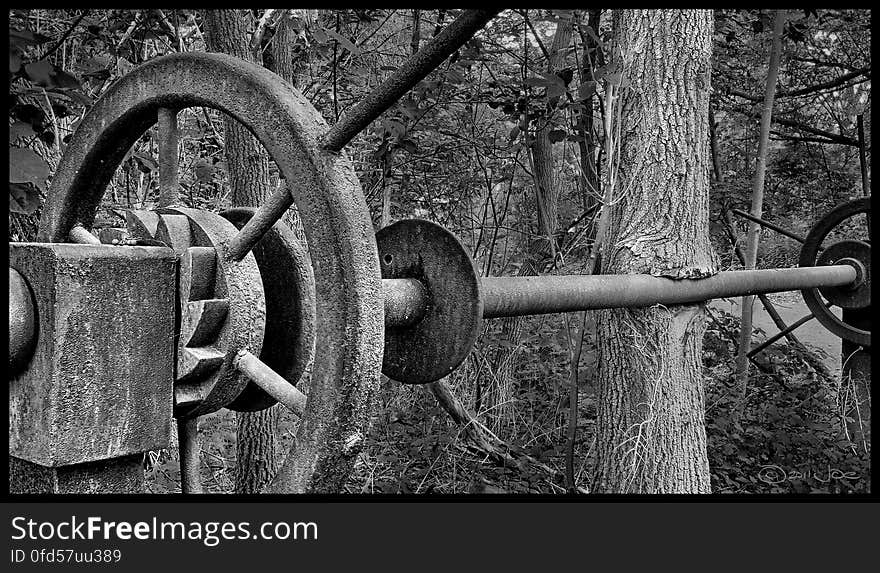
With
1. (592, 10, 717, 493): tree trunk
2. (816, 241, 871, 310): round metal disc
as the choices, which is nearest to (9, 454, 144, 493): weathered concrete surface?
(592, 10, 717, 493): tree trunk

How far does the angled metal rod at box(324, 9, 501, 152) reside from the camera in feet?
3.79

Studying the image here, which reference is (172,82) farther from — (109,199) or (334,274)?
(109,199)

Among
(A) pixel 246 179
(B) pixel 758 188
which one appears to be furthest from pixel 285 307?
(B) pixel 758 188

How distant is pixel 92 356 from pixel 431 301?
72cm

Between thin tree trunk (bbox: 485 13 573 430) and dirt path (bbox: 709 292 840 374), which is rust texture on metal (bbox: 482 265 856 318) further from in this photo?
dirt path (bbox: 709 292 840 374)

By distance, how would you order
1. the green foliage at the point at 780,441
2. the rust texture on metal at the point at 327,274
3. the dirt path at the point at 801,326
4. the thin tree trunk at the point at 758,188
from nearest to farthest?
the rust texture on metal at the point at 327,274
the green foliage at the point at 780,441
the thin tree trunk at the point at 758,188
the dirt path at the point at 801,326

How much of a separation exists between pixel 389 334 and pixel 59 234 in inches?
30.1

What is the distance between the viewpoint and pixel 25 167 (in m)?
1.92

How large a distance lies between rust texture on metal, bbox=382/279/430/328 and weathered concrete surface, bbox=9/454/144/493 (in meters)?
0.58

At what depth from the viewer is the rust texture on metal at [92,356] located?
1.35 meters

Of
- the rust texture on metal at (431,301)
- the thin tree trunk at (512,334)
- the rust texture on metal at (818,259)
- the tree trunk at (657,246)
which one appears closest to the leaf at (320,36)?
the tree trunk at (657,246)

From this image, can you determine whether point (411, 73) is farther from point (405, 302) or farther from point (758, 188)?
point (758, 188)

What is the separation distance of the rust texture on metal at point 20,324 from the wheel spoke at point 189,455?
1.07 ft

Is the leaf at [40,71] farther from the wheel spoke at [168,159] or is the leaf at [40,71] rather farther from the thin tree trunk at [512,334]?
the thin tree trunk at [512,334]
